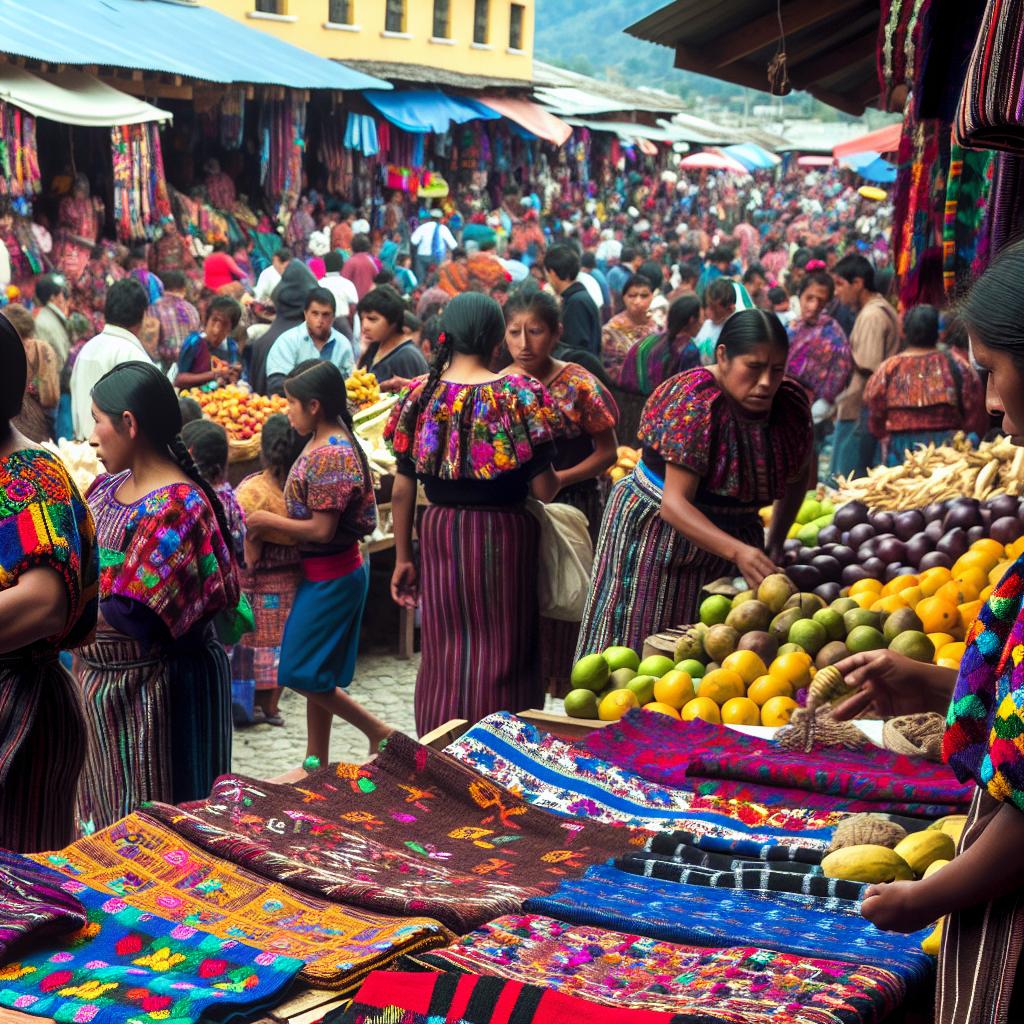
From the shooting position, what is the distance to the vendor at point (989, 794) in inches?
67.1

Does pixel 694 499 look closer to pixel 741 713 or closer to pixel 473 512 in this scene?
pixel 473 512

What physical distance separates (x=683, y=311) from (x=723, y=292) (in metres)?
0.91

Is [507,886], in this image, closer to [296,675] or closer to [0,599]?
[0,599]

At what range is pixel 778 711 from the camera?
379 cm

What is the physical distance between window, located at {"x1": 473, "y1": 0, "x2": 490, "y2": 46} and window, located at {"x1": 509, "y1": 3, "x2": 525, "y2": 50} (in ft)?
3.08

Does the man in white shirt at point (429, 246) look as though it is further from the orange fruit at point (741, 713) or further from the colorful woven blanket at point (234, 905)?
the colorful woven blanket at point (234, 905)

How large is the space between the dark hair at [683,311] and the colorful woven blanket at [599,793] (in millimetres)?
5730

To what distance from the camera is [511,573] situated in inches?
209

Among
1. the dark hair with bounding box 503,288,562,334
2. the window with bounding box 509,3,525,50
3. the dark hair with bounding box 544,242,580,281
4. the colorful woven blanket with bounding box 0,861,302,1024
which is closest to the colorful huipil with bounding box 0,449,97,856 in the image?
the colorful woven blanket with bounding box 0,861,302,1024

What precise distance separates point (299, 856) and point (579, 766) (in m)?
0.84

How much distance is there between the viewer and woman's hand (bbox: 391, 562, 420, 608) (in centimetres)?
555

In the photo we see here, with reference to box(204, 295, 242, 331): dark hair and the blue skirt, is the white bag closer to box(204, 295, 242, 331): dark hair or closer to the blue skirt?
the blue skirt

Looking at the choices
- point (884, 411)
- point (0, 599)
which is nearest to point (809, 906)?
point (0, 599)

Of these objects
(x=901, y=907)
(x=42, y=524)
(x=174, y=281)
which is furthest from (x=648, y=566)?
(x=174, y=281)
